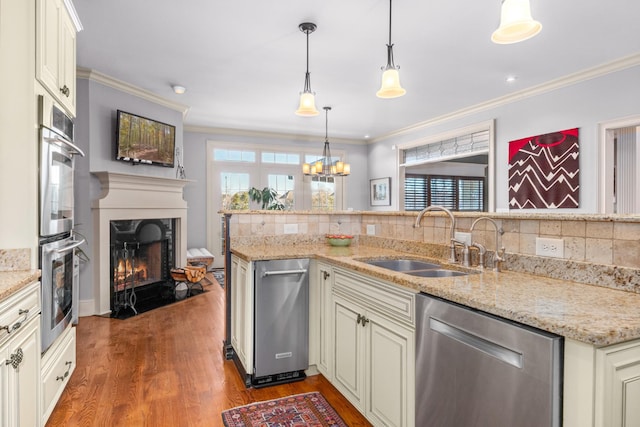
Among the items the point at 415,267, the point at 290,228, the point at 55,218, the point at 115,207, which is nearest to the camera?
the point at 55,218

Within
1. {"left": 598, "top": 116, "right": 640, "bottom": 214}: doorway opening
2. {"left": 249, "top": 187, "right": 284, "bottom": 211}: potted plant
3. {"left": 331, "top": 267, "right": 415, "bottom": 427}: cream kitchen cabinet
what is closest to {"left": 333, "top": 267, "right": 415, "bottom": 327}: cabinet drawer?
{"left": 331, "top": 267, "right": 415, "bottom": 427}: cream kitchen cabinet

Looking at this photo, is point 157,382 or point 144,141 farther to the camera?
point 144,141

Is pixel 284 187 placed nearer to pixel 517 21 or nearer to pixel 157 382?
pixel 157 382

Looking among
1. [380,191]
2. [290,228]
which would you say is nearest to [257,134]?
[380,191]

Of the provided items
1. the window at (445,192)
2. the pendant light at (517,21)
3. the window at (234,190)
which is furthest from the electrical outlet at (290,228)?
the window at (445,192)

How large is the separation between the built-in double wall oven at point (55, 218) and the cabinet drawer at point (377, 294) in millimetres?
1565

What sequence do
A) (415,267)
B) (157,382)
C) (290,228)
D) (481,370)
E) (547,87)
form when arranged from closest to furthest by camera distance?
1. (481,370)
2. (415,267)
3. (157,382)
4. (290,228)
5. (547,87)

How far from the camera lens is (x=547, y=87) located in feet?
14.8

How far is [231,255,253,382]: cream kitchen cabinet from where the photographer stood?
2416 millimetres

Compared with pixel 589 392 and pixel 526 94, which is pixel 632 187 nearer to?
pixel 526 94

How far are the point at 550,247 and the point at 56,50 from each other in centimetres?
278

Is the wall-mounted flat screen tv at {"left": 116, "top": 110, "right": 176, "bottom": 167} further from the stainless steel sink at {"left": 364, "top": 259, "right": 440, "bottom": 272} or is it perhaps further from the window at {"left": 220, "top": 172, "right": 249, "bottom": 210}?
the stainless steel sink at {"left": 364, "top": 259, "right": 440, "bottom": 272}

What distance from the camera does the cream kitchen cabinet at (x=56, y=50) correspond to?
73.7 inches

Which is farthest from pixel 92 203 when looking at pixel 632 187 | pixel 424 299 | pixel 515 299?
pixel 632 187
